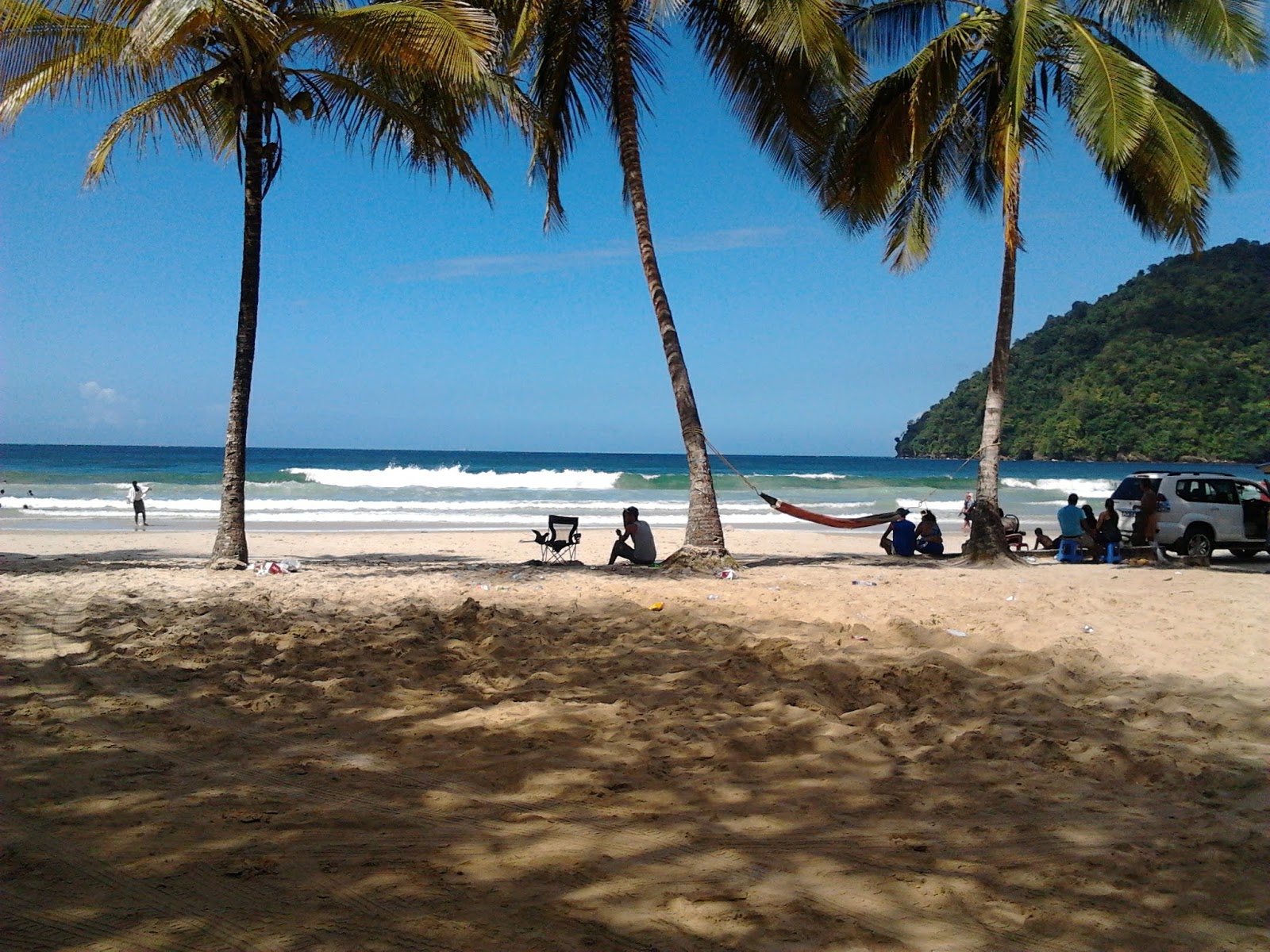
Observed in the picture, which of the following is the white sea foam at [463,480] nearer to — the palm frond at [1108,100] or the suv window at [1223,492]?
the suv window at [1223,492]

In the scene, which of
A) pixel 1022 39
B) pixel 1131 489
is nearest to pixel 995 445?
pixel 1131 489

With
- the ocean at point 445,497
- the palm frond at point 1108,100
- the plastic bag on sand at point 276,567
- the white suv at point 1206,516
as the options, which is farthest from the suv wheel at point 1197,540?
the plastic bag on sand at point 276,567

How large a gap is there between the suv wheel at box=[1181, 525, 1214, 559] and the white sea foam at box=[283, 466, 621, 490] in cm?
2556

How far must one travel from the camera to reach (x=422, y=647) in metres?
5.63

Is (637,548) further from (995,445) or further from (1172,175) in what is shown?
(1172,175)

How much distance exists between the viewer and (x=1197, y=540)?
12039mm

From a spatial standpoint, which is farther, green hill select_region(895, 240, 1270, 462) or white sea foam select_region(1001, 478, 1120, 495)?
green hill select_region(895, 240, 1270, 462)

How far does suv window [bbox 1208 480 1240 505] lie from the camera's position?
12.1m

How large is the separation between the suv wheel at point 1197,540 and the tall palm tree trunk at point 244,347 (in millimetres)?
11931

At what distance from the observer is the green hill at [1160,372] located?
160 ft

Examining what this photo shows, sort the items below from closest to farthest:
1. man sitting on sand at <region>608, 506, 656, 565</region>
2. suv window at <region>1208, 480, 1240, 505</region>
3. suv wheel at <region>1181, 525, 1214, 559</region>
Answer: man sitting on sand at <region>608, 506, 656, 565</region> → suv wheel at <region>1181, 525, 1214, 559</region> → suv window at <region>1208, 480, 1240, 505</region>

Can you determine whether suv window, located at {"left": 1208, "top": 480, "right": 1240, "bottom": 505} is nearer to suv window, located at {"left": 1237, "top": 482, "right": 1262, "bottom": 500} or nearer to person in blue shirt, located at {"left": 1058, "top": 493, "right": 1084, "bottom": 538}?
suv window, located at {"left": 1237, "top": 482, "right": 1262, "bottom": 500}

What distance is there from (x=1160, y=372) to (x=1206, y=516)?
4668cm

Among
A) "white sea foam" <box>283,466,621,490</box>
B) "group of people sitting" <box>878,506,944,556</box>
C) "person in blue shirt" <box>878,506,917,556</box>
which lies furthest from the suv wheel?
"white sea foam" <box>283,466,621,490</box>
